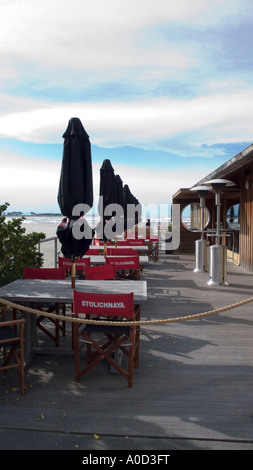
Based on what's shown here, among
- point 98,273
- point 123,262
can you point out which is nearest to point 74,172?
point 98,273

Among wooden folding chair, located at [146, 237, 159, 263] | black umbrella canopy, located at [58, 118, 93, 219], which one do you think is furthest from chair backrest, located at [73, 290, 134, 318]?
wooden folding chair, located at [146, 237, 159, 263]

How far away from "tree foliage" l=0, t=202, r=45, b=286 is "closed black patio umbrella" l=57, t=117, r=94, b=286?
5.69 ft

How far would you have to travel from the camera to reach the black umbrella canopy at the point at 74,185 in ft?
13.8

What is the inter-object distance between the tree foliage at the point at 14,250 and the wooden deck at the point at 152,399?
5.34 feet

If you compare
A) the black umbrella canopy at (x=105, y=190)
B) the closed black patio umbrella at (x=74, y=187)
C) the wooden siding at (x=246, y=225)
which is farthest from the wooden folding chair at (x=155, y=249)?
the closed black patio umbrella at (x=74, y=187)

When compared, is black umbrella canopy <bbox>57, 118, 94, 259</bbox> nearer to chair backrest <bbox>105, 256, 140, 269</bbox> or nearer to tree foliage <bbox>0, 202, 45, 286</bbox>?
tree foliage <bbox>0, 202, 45, 286</bbox>

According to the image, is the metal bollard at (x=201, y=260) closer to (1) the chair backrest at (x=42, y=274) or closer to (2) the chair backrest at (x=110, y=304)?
(1) the chair backrest at (x=42, y=274)

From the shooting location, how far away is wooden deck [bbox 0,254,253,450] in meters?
2.53

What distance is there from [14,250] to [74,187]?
2.26 meters

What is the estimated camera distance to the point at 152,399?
3.10 metres


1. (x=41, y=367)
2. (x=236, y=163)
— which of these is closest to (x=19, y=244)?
(x=41, y=367)

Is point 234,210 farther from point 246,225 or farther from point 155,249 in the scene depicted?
point 155,249
